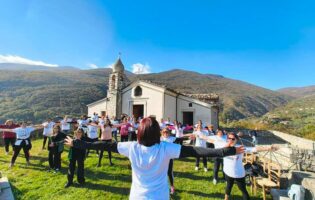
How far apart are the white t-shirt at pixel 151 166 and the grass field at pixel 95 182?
177 inches

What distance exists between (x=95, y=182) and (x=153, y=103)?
15848mm

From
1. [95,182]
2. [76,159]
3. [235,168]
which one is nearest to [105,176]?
[95,182]

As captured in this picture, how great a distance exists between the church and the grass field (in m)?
13.0

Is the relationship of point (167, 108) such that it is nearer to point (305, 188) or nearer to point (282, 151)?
point (282, 151)

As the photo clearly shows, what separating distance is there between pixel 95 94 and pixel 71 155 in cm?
6664

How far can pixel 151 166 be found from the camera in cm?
230

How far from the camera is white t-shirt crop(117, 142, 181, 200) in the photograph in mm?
2303

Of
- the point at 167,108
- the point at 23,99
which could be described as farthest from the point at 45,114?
the point at 167,108

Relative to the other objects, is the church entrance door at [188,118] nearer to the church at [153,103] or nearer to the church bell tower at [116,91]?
the church at [153,103]

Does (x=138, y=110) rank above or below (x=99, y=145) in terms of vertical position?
above

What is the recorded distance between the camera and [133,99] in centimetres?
2439

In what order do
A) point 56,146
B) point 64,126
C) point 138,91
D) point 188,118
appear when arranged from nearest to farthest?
point 56,146, point 64,126, point 188,118, point 138,91

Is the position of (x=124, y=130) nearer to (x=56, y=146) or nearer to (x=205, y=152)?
(x=56, y=146)

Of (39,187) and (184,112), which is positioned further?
(184,112)
